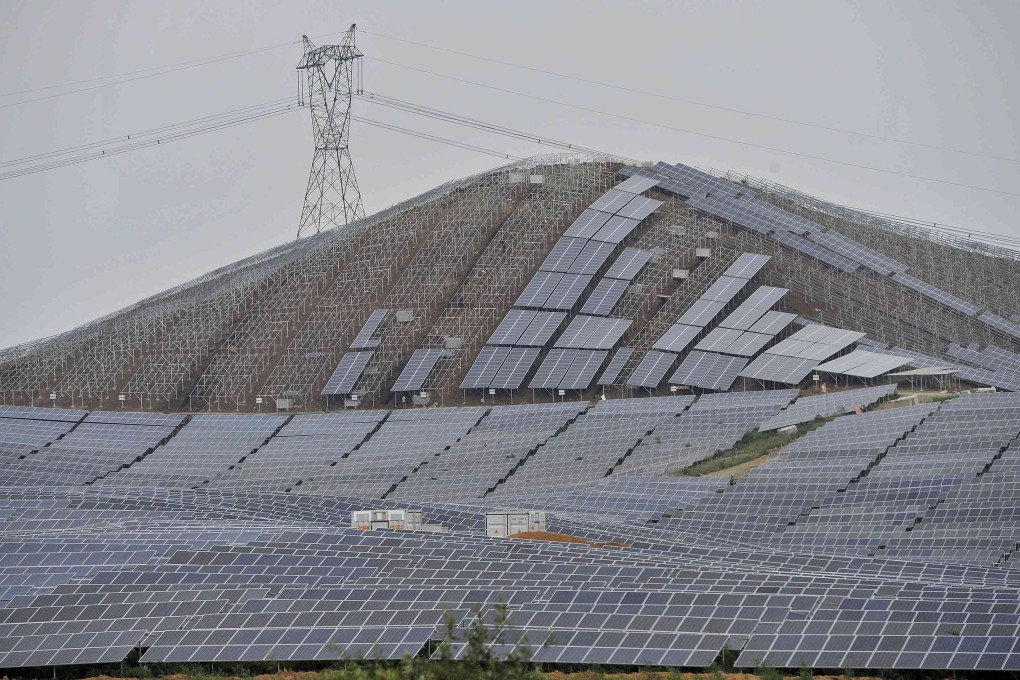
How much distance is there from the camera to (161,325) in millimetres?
123750

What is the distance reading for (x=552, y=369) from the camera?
359 ft

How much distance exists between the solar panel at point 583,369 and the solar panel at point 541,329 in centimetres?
308

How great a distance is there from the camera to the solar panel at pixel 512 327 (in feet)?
372

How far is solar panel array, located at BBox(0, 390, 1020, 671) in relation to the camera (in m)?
46.3

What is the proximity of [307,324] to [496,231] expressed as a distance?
1615 cm

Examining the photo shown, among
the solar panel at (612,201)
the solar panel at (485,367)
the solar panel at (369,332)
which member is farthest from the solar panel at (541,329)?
the solar panel at (612,201)

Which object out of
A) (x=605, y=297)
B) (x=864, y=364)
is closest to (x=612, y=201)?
(x=605, y=297)

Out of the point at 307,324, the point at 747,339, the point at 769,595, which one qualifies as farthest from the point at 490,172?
the point at 769,595

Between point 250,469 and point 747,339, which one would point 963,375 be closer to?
point 747,339

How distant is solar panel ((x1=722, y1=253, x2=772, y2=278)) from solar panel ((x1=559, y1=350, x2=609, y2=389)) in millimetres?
12428

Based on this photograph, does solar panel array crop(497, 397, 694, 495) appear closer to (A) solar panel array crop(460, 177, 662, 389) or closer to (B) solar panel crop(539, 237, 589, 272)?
(A) solar panel array crop(460, 177, 662, 389)

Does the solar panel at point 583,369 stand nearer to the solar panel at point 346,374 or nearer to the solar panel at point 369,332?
the solar panel at point 346,374

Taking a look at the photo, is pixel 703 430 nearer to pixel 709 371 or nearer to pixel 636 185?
pixel 709 371

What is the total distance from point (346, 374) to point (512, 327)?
12071 mm
